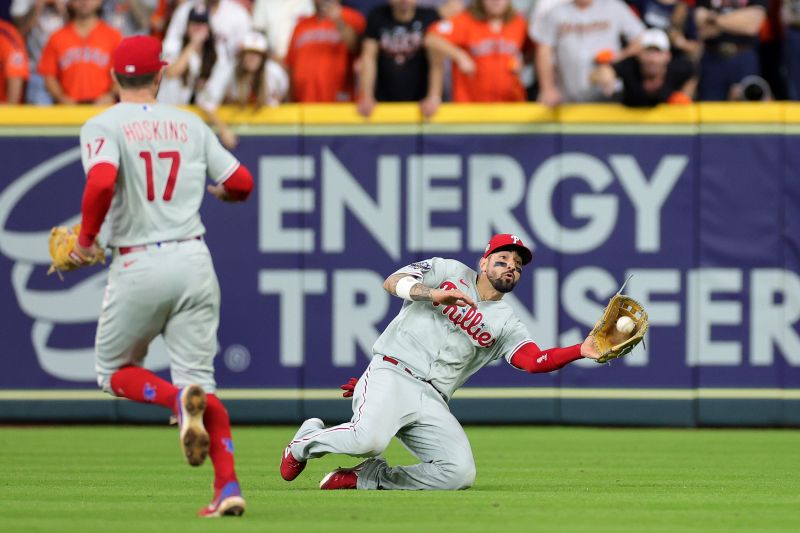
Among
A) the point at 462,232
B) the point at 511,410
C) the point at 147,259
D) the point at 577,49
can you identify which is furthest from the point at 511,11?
the point at 147,259

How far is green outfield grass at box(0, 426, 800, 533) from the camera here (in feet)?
20.7

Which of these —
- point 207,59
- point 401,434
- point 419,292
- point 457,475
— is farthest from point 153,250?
point 207,59

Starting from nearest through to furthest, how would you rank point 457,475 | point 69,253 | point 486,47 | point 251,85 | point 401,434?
1. point 69,253
2. point 457,475
3. point 401,434
4. point 251,85
5. point 486,47

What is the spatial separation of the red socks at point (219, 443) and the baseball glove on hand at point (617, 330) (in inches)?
83.6

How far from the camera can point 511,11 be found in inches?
521

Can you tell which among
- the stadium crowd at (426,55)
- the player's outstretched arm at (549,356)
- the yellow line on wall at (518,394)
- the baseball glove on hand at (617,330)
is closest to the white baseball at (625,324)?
the baseball glove on hand at (617,330)

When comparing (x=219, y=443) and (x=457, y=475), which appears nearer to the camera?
(x=219, y=443)

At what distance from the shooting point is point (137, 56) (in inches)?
256

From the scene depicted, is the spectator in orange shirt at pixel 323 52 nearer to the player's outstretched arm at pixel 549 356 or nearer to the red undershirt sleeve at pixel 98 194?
the player's outstretched arm at pixel 549 356

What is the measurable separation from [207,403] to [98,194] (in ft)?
3.48

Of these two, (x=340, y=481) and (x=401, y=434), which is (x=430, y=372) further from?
(x=340, y=481)

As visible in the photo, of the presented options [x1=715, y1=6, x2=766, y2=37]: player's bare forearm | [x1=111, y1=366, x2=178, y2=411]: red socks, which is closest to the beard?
[x1=111, y1=366, x2=178, y2=411]: red socks

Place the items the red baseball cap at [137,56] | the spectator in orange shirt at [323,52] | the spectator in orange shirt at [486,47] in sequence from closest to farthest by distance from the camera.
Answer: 1. the red baseball cap at [137,56]
2. the spectator in orange shirt at [486,47]
3. the spectator in orange shirt at [323,52]

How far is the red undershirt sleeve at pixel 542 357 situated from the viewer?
7.50m
